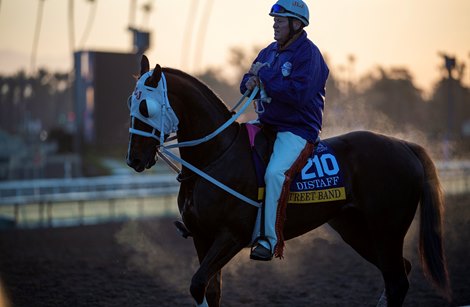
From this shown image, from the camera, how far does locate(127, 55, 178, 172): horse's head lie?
4.92 meters

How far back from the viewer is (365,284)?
805 cm

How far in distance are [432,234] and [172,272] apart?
13.5 ft

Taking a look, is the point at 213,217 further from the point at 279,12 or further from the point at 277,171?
the point at 279,12

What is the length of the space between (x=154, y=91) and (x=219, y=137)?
0.60 meters

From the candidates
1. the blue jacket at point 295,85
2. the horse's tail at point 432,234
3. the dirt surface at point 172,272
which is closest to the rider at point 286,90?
the blue jacket at point 295,85

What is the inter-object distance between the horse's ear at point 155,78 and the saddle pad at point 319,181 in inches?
51.0

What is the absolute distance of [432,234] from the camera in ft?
19.8

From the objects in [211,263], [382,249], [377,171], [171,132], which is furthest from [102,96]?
[211,263]

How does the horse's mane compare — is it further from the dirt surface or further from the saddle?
the dirt surface

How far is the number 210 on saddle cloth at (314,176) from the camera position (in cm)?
533

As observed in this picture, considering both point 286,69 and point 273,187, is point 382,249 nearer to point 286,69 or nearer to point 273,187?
point 273,187

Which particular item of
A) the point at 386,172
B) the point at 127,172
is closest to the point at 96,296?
the point at 386,172

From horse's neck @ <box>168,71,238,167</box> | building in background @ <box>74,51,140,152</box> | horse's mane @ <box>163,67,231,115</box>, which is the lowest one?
building in background @ <box>74,51,140,152</box>

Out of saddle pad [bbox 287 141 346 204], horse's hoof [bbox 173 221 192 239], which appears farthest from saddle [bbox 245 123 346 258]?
horse's hoof [bbox 173 221 192 239]
